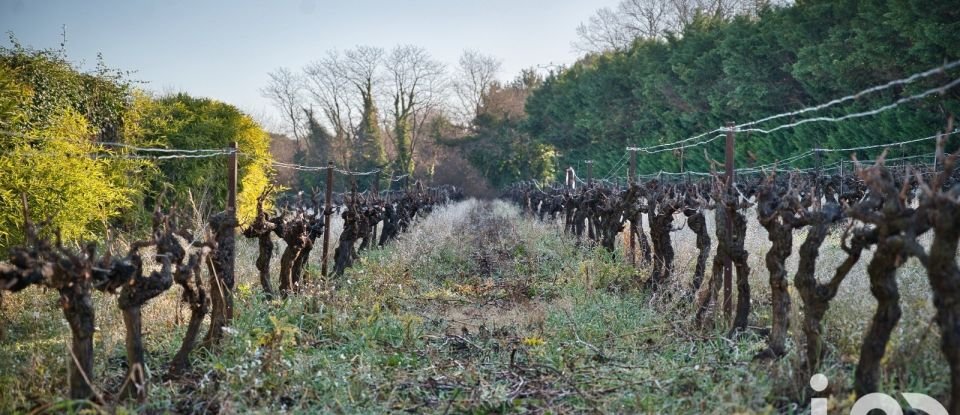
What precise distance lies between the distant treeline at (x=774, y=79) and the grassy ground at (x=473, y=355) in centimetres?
641

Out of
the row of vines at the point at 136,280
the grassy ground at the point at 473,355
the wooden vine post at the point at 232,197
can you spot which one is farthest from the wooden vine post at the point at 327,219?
the wooden vine post at the point at 232,197

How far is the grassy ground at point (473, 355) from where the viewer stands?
162 inches

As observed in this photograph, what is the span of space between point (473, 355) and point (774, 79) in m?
20.2

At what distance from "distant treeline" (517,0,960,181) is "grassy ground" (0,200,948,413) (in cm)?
641

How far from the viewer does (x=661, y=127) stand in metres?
31.3

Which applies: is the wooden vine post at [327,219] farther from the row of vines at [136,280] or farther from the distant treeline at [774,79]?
the distant treeline at [774,79]

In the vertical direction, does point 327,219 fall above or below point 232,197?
below

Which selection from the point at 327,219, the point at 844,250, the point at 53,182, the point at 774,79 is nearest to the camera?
the point at 844,250

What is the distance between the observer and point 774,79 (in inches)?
887

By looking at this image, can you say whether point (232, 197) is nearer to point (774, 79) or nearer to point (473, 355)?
point (473, 355)
